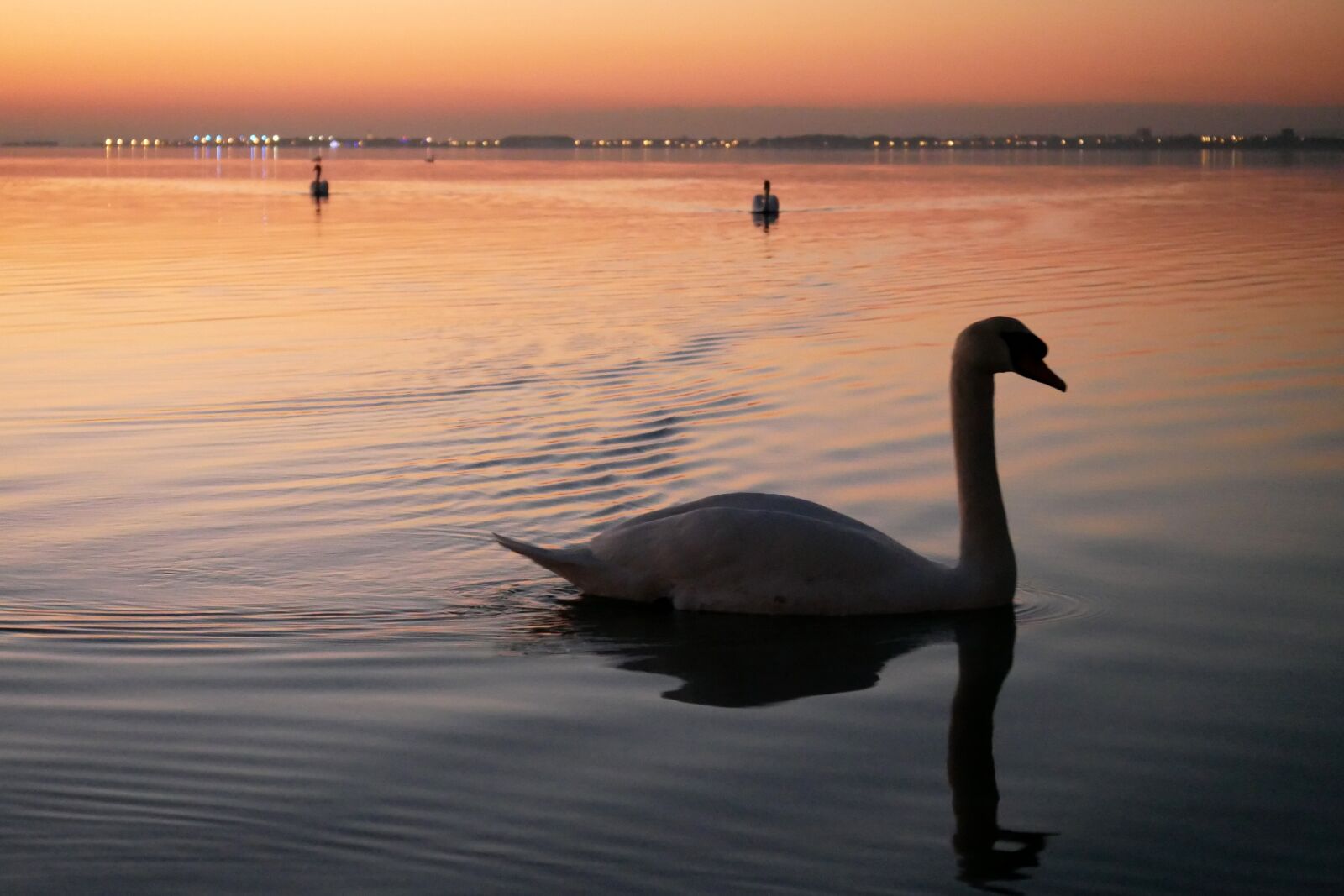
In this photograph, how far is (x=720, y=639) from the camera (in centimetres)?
682

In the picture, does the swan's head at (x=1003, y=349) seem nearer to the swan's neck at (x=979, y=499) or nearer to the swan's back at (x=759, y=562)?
the swan's neck at (x=979, y=499)

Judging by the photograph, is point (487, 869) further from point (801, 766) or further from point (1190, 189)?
point (1190, 189)

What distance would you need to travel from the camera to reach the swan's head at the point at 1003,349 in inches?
281

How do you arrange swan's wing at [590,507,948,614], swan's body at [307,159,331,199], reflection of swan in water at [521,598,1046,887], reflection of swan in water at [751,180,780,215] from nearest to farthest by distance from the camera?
reflection of swan in water at [521,598,1046,887], swan's wing at [590,507,948,614], reflection of swan in water at [751,180,780,215], swan's body at [307,159,331,199]

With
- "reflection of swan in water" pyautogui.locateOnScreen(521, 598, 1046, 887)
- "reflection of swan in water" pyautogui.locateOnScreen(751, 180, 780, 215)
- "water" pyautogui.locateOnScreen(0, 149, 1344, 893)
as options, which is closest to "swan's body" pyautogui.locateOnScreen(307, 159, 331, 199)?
"reflection of swan in water" pyautogui.locateOnScreen(751, 180, 780, 215)

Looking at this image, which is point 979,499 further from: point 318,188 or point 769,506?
point 318,188

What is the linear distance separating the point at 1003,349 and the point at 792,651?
1591 mm

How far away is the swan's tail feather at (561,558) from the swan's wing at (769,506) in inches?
11.0

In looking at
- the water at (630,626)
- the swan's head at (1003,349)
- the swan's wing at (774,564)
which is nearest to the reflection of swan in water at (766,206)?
the water at (630,626)

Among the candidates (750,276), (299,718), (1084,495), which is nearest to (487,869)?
(299,718)

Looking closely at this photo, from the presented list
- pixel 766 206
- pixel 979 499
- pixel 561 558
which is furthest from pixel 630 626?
pixel 766 206

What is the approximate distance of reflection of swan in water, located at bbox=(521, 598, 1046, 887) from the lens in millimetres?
5973

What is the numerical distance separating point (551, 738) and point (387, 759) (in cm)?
54

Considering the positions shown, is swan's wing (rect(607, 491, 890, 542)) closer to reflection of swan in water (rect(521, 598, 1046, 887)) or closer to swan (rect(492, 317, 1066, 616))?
swan (rect(492, 317, 1066, 616))
